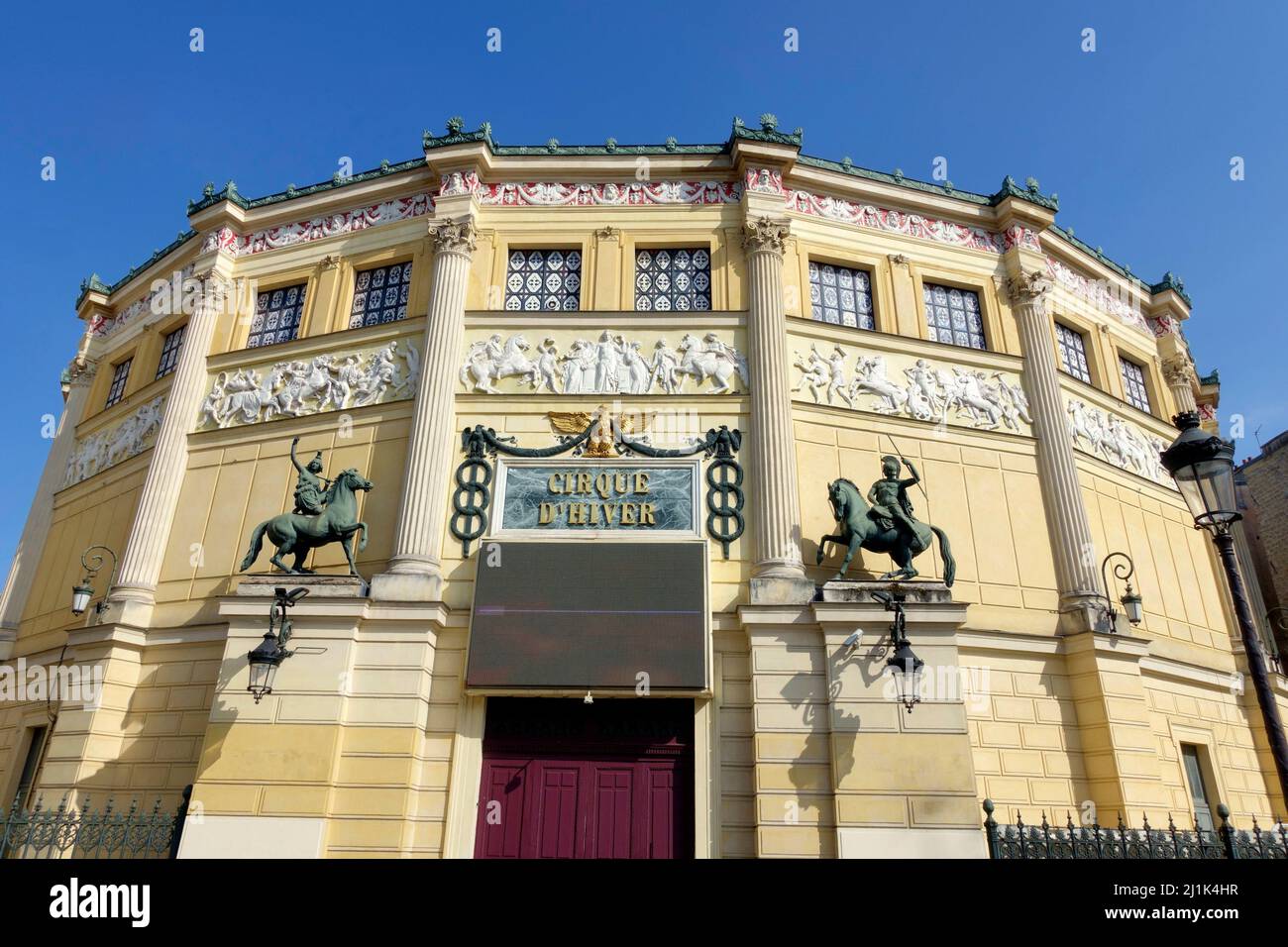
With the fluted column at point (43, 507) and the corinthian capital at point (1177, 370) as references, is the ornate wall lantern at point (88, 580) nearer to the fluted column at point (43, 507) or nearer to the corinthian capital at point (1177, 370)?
the fluted column at point (43, 507)

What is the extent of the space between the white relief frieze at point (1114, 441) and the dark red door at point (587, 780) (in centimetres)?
1301

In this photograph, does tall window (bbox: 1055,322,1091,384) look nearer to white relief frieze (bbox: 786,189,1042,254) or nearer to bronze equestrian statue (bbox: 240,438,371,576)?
white relief frieze (bbox: 786,189,1042,254)

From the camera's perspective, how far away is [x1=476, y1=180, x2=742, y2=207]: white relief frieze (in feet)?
62.6

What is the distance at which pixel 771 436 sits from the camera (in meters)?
16.2

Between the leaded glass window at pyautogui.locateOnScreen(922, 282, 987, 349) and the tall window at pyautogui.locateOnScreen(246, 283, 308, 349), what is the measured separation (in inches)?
649

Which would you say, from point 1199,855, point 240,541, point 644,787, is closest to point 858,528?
point 644,787

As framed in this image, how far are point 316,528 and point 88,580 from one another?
30.3ft

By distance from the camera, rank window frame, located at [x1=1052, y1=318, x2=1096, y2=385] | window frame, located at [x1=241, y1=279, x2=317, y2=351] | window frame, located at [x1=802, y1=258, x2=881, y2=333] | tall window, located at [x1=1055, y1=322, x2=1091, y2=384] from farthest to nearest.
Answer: tall window, located at [x1=1055, y1=322, x2=1091, y2=384] < window frame, located at [x1=1052, y1=318, x2=1096, y2=385] < window frame, located at [x1=241, y1=279, x2=317, y2=351] < window frame, located at [x1=802, y1=258, x2=881, y2=333]

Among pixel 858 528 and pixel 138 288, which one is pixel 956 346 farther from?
pixel 138 288

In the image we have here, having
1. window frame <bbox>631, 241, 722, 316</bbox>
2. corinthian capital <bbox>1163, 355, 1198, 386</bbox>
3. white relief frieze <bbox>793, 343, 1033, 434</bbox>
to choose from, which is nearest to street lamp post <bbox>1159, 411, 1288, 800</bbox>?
white relief frieze <bbox>793, 343, 1033, 434</bbox>

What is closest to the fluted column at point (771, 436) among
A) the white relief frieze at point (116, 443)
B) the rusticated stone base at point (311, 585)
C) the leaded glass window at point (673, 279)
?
the leaded glass window at point (673, 279)

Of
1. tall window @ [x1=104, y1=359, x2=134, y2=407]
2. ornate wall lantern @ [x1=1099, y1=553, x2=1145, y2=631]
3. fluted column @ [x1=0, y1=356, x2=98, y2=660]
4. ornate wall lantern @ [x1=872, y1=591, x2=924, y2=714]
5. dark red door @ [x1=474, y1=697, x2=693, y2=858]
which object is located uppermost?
tall window @ [x1=104, y1=359, x2=134, y2=407]

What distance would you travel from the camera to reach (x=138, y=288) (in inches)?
942

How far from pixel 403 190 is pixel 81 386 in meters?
13.5
